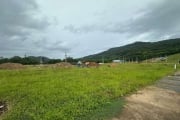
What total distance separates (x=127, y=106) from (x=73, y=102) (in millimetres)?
2720

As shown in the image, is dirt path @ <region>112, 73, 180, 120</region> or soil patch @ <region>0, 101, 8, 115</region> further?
soil patch @ <region>0, 101, 8, 115</region>

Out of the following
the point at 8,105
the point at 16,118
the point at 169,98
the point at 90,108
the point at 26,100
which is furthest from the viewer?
the point at 169,98

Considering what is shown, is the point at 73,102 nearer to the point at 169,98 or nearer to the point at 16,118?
the point at 16,118

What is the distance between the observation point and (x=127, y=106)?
39.1ft

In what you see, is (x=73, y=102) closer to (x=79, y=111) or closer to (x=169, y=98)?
(x=79, y=111)

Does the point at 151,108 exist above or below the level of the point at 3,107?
below

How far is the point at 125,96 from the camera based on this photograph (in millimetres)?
14930

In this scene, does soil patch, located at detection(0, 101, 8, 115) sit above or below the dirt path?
above

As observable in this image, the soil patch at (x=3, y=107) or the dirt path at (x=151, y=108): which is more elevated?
the soil patch at (x=3, y=107)

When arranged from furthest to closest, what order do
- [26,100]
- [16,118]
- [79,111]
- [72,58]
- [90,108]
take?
[72,58] < [26,100] < [90,108] < [79,111] < [16,118]

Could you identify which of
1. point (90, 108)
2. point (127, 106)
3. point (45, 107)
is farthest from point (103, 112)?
point (45, 107)

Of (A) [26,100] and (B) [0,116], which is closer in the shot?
(B) [0,116]

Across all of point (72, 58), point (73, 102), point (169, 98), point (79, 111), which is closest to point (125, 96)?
point (169, 98)

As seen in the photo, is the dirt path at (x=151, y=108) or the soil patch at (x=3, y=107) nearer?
the dirt path at (x=151, y=108)
